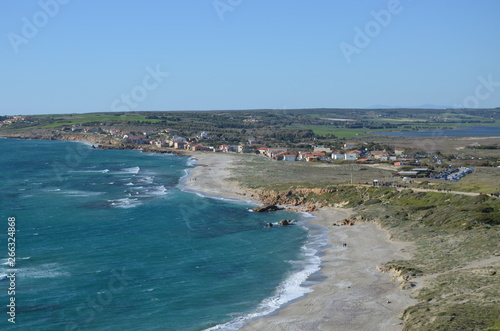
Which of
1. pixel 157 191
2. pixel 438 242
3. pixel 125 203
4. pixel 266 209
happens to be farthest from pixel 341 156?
pixel 438 242

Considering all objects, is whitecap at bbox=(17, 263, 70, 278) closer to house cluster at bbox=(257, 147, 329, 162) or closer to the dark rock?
the dark rock

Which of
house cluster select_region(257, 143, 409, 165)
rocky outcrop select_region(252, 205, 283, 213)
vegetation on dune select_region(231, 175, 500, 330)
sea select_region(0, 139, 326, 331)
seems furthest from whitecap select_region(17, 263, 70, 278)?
house cluster select_region(257, 143, 409, 165)

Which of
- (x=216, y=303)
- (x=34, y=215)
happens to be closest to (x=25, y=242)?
(x=34, y=215)

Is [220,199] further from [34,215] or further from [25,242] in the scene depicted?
[25,242]

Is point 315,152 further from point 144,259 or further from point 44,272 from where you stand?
point 44,272

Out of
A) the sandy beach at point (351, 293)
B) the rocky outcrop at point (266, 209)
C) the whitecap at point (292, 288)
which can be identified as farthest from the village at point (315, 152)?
the whitecap at point (292, 288)

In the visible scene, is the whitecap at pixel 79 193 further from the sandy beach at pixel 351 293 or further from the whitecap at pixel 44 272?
the sandy beach at pixel 351 293
